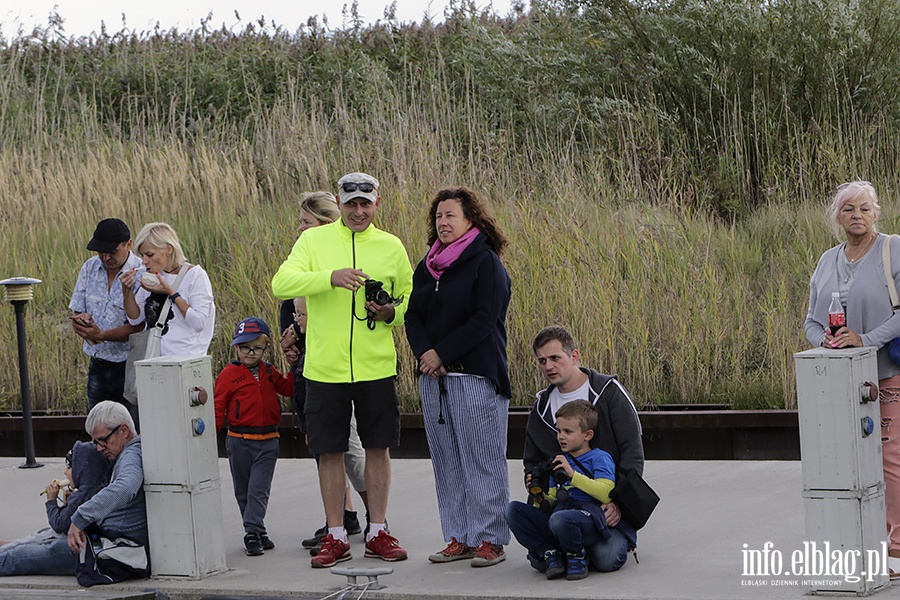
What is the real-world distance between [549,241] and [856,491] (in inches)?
225

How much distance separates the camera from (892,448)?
18.7ft

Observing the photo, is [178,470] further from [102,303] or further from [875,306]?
[875,306]

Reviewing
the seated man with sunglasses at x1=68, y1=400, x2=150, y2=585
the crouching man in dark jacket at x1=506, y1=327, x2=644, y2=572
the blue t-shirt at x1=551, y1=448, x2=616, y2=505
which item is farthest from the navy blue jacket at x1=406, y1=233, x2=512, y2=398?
the seated man with sunglasses at x1=68, y1=400, x2=150, y2=585

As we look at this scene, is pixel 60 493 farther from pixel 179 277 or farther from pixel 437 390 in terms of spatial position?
pixel 437 390

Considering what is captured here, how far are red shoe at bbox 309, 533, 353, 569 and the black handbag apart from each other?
139 centimetres

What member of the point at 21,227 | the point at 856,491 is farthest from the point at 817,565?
the point at 21,227

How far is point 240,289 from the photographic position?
37.5 feet

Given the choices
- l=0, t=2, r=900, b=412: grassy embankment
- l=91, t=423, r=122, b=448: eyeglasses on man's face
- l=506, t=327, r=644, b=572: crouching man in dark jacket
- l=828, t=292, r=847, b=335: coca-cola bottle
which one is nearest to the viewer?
l=828, t=292, r=847, b=335: coca-cola bottle

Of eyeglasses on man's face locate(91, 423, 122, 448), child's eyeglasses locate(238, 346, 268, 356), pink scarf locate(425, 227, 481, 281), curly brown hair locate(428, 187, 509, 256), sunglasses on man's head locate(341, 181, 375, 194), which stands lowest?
Result: eyeglasses on man's face locate(91, 423, 122, 448)

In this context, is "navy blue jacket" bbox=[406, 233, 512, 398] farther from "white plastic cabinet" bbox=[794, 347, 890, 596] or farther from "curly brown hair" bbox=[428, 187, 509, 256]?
"white plastic cabinet" bbox=[794, 347, 890, 596]

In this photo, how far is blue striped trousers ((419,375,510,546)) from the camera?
6324mm

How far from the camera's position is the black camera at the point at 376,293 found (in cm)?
644

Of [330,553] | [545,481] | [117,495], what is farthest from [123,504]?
[545,481]

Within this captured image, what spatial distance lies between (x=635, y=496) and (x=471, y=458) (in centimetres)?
87
